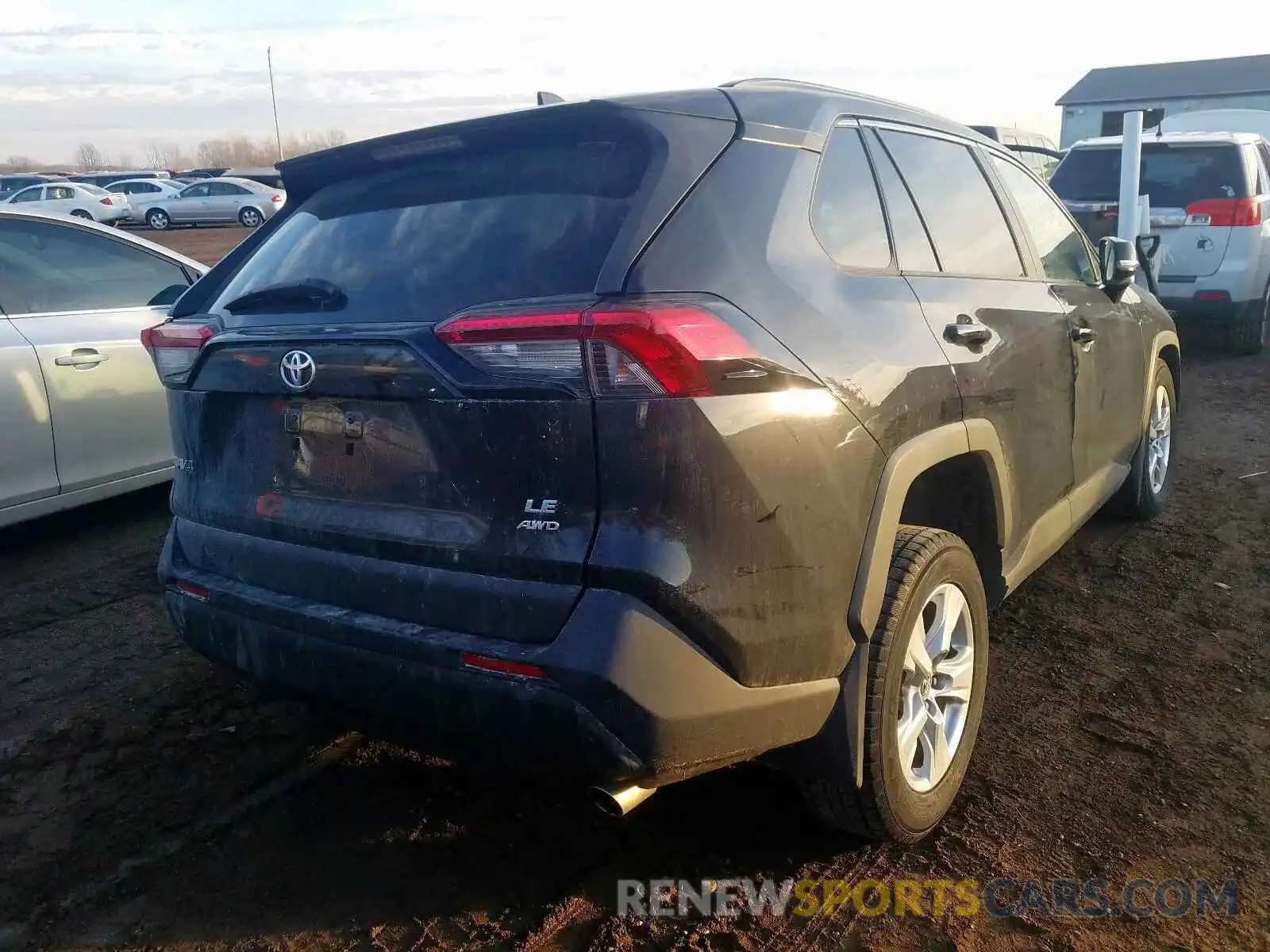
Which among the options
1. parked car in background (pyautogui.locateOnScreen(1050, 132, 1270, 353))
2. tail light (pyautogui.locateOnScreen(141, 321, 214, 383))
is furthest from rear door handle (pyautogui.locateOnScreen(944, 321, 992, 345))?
parked car in background (pyautogui.locateOnScreen(1050, 132, 1270, 353))

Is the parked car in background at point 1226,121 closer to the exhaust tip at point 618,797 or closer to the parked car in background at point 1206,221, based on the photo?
the parked car in background at point 1206,221

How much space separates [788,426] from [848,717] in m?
0.67

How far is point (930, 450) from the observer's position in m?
2.46

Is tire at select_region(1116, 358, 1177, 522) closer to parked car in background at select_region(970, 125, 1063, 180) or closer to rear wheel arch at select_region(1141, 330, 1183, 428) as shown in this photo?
rear wheel arch at select_region(1141, 330, 1183, 428)

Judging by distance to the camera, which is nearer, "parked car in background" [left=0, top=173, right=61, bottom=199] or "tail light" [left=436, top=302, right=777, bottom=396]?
"tail light" [left=436, top=302, right=777, bottom=396]

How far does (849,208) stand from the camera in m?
2.55

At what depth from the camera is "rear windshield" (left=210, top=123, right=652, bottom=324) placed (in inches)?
81.7

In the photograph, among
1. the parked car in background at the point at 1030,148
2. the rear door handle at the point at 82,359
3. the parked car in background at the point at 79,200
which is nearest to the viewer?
the rear door handle at the point at 82,359

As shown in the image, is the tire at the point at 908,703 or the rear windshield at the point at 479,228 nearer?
the rear windshield at the point at 479,228

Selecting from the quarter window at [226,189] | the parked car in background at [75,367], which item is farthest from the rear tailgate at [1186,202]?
the quarter window at [226,189]

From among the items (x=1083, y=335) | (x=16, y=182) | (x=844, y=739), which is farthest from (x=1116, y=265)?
(x=16, y=182)

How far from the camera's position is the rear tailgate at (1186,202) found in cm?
861

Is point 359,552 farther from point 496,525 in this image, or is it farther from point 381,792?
point 381,792

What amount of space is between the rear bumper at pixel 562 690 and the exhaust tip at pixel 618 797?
0.12ft
